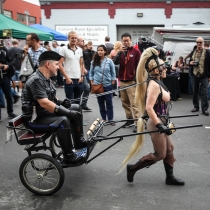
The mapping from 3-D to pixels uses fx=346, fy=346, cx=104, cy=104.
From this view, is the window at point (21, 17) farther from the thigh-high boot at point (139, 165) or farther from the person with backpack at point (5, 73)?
the thigh-high boot at point (139, 165)

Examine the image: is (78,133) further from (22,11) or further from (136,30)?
(22,11)

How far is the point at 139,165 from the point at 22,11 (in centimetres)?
2439

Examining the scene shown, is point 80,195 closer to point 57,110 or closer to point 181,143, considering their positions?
point 57,110

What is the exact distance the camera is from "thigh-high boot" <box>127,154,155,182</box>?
162 inches

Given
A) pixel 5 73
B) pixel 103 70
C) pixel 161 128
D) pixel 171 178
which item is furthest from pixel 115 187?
pixel 5 73

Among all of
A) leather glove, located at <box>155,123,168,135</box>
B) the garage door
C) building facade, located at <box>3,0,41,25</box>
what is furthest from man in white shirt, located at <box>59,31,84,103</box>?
building facade, located at <box>3,0,41,25</box>

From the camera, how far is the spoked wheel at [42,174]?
12.8ft

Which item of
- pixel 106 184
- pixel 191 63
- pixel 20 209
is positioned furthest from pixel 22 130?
pixel 191 63

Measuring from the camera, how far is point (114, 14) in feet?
67.2

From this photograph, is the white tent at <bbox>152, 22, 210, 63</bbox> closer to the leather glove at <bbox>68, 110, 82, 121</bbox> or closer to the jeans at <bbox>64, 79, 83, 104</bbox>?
the jeans at <bbox>64, 79, 83, 104</bbox>

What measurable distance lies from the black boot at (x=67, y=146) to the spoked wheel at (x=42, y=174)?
0.22 meters

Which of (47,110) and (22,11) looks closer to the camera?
(47,110)

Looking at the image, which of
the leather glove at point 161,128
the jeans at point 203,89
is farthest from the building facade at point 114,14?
the leather glove at point 161,128

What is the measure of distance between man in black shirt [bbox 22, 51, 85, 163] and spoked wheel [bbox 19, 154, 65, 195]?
0.23 metres
